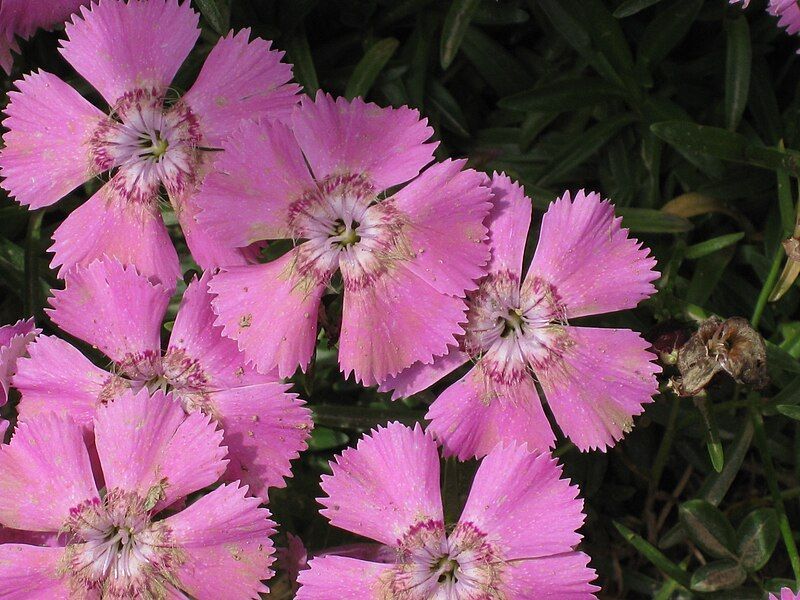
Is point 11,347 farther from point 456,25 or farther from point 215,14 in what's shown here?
point 456,25

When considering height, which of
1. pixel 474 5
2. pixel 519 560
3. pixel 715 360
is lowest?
pixel 519 560

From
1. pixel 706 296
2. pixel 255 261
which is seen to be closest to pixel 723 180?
pixel 706 296

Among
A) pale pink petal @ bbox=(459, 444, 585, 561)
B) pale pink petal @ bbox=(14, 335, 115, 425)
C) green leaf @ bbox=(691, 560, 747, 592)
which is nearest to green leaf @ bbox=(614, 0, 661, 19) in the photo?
pale pink petal @ bbox=(459, 444, 585, 561)

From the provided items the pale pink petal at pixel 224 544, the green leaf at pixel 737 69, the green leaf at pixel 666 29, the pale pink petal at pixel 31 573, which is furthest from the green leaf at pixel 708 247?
the pale pink petal at pixel 31 573

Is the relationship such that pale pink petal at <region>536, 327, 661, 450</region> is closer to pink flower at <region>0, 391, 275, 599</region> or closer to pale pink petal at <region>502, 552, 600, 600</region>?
pale pink petal at <region>502, 552, 600, 600</region>

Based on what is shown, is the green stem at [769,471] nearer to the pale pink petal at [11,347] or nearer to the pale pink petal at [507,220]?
the pale pink petal at [507,220]

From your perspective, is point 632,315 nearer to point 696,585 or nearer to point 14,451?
point 696,585
